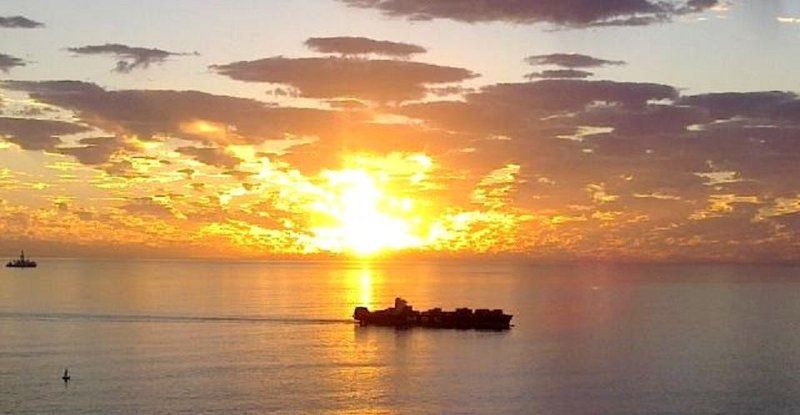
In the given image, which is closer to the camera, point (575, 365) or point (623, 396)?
point (623, 396)

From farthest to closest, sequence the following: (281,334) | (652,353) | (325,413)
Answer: (281,334) < (652,353) < (325,413)

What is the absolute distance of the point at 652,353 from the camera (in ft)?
509

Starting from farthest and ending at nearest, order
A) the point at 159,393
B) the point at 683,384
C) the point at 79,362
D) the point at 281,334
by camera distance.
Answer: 1. the point at 281,334
2. the point at 79,362
3. the point at 683,384
4. the point at 159,393

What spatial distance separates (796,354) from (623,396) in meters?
59.8

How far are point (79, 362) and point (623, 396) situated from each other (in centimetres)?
7801

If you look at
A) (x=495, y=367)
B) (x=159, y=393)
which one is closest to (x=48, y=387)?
(x=159, y=393)

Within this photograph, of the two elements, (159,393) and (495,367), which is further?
(495,367)

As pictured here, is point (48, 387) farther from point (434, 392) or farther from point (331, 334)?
point (331, 334)

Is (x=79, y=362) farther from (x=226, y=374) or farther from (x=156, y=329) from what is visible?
(x=156, y=329)

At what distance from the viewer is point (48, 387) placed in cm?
11250

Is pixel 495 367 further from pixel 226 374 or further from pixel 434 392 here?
pixel 226 374

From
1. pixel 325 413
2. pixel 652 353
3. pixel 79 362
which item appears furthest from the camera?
pixel 652 353

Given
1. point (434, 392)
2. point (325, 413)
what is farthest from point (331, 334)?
point (325, 413)

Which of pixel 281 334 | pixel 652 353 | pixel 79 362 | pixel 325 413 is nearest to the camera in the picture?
pixel 325 413
